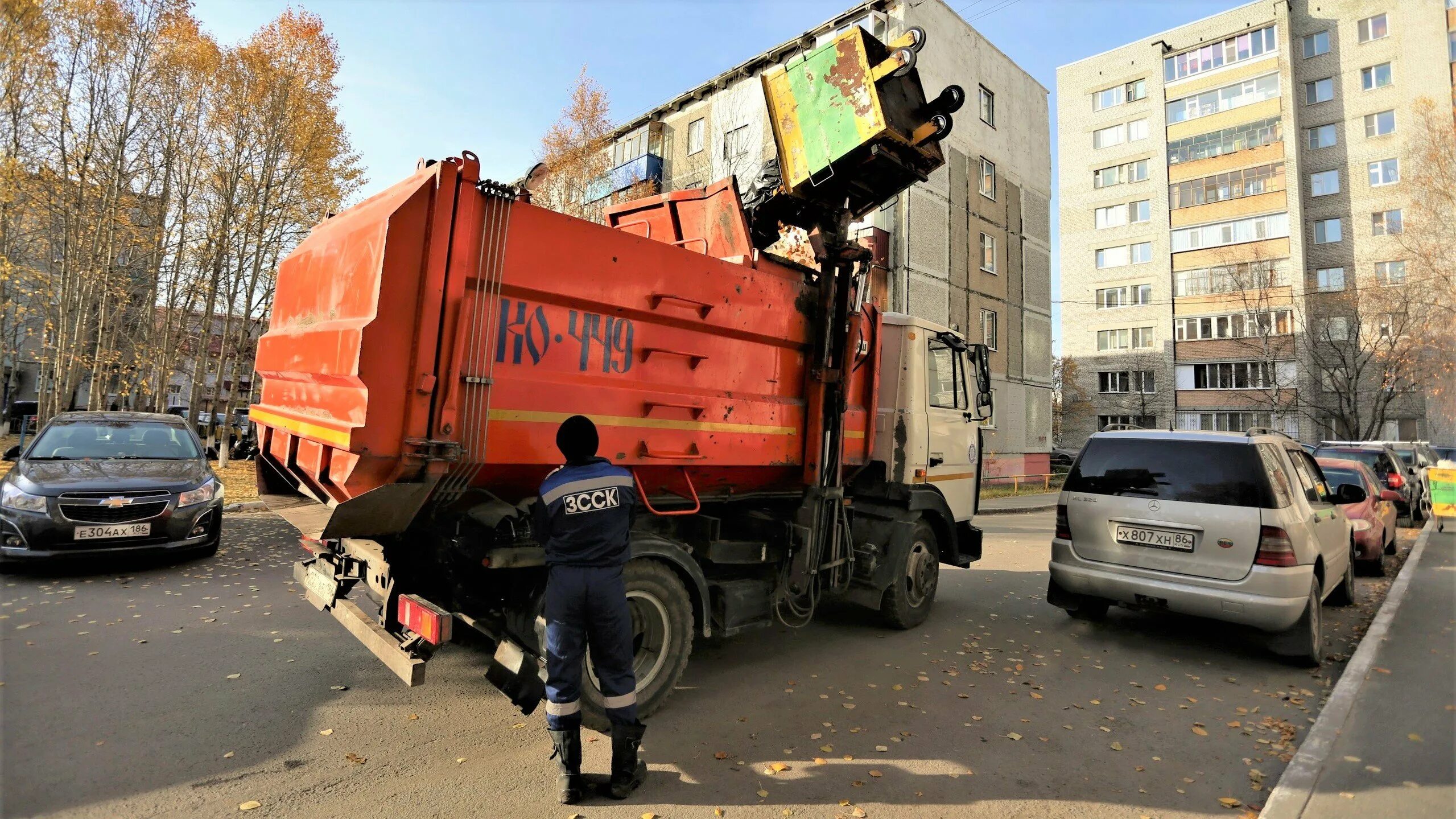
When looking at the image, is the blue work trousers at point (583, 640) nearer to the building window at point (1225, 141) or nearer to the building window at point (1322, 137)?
the building window at point (1225, 141)

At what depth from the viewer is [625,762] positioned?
3.08 m

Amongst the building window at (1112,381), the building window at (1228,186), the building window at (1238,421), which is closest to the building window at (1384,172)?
the building window at (1228,186)

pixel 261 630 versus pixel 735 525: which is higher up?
pixel 735 525

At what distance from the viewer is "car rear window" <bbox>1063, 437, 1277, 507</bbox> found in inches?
201

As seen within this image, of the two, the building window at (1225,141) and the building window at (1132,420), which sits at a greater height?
the building window at (1225,141)

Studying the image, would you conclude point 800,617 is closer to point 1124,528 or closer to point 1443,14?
point 1124,528

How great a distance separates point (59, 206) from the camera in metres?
15.5

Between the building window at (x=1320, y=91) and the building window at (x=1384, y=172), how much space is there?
485 centimetres

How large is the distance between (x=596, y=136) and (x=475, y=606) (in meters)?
21.6

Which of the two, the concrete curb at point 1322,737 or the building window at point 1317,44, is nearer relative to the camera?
the concrete curb at point 1322,737

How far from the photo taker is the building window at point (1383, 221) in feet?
115

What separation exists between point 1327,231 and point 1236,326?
736 cm

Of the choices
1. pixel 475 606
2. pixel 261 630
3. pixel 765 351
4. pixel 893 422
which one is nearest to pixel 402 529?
pixel 475 606

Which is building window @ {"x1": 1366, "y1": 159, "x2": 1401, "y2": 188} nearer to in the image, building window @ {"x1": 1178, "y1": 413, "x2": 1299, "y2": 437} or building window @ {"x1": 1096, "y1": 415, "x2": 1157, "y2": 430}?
building window @ {"x1": 1178, "y1": 413, "x2": 1299, "y2": 437}
